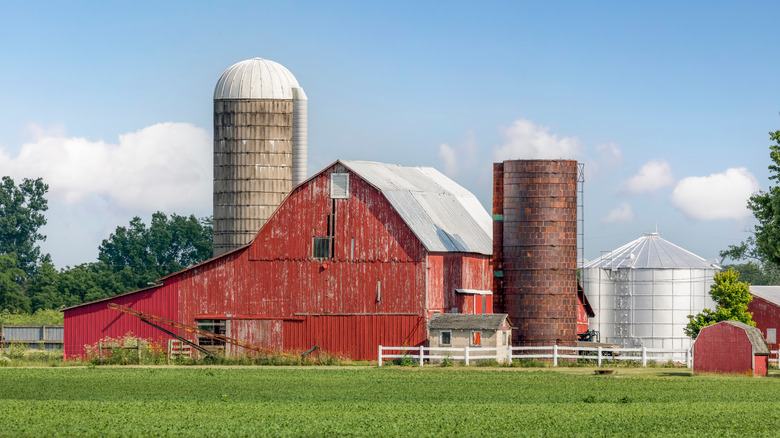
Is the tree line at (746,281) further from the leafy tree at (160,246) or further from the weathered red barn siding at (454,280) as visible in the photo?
the leafy tree at (160,246)

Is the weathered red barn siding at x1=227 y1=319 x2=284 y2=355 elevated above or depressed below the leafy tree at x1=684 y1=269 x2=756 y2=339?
below

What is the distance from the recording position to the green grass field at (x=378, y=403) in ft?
87.5

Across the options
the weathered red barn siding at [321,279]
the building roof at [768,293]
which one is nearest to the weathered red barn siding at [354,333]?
the weathered red barn siding at [321,279]

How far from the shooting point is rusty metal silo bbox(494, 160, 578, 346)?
5519 centimetres

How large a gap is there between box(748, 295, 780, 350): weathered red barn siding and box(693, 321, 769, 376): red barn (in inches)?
1114

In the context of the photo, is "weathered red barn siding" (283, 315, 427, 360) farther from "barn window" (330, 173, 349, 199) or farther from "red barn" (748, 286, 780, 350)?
"red barn" (748, 286, 780, 350)

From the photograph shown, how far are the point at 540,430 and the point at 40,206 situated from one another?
108m

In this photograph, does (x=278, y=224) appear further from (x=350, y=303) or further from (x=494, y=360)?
(x=494, y=360)

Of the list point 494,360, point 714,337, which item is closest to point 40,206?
point 494,360

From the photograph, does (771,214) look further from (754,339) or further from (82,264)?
(82,264)

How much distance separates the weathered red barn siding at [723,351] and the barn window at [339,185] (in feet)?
56.7

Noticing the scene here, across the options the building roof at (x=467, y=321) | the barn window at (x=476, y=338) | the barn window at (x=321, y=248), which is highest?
the barn window at (x=321, y=248)

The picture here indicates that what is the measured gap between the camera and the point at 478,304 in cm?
5975

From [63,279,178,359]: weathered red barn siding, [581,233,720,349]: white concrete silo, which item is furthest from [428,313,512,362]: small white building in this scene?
[581,233,720,349]: white concrete silo
